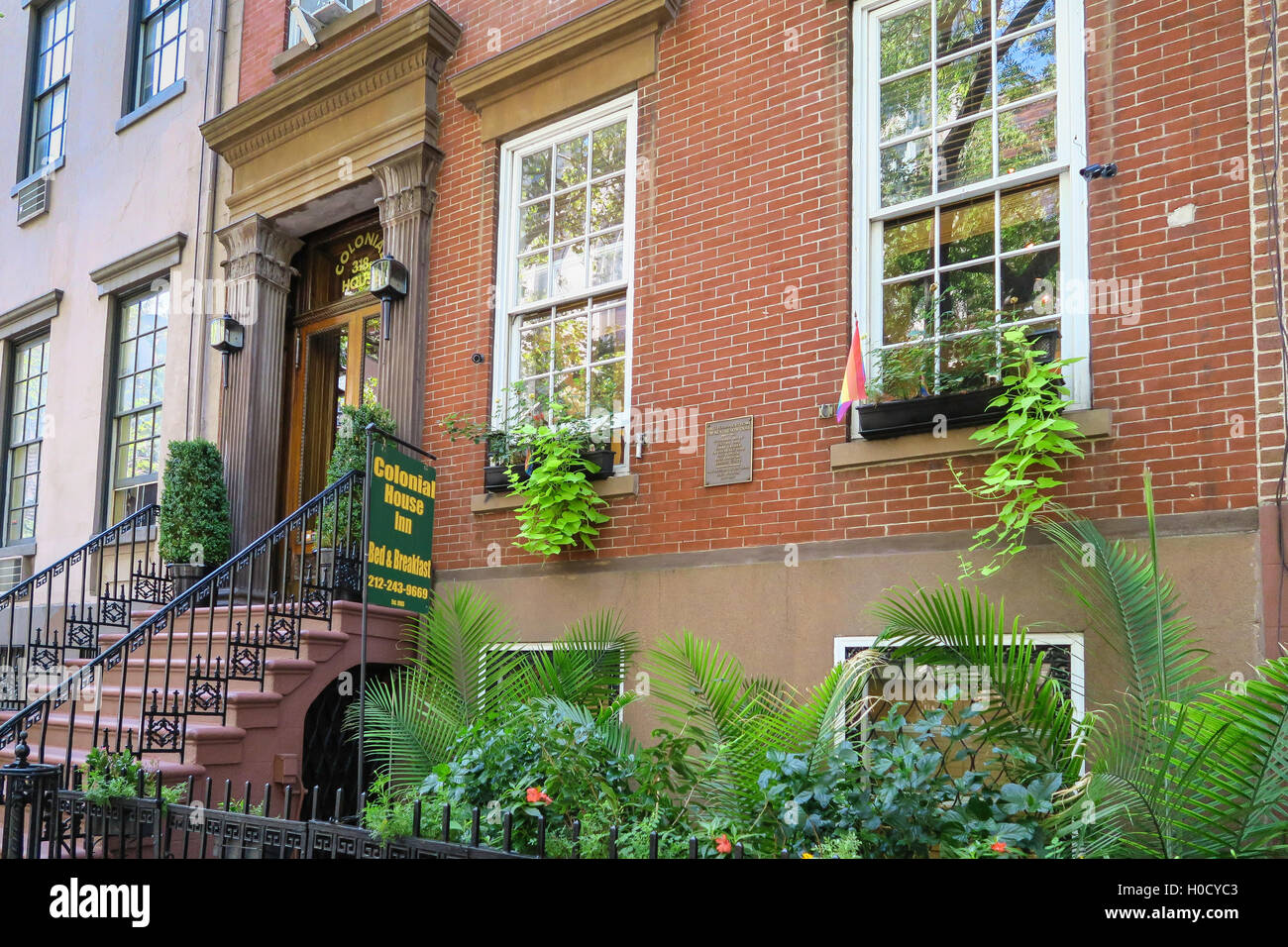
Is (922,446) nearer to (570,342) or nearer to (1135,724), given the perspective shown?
(1135,724)

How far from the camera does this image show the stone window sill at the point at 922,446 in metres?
5.44

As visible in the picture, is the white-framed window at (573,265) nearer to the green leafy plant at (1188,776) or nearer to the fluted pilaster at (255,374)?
the fluted pilaster at (255,374)

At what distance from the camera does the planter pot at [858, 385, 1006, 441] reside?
5.77 meters

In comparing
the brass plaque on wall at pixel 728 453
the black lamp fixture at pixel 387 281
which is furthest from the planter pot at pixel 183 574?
the brass plaque on wall at pixel 728 453

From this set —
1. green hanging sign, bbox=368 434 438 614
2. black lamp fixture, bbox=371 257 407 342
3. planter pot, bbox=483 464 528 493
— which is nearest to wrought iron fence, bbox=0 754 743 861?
green hanging sign, bbox=368 434 438 614

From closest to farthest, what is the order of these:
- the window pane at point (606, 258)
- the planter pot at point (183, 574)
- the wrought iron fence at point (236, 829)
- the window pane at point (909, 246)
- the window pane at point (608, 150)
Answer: the wrought iron fence at point (236, 829)
the window pane at point (909, 246)
the window pane at point (606, 258)
the window pane at point (608, 150)
the planter pot at point (183, 574)

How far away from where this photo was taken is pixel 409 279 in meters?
8.75

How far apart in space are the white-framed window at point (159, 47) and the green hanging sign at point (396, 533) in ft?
21.7

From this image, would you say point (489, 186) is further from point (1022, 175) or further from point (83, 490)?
point (83, 490)

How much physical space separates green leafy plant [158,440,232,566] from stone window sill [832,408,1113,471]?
18.6 ft

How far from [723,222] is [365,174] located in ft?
11.9

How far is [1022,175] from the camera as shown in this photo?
5.99m
